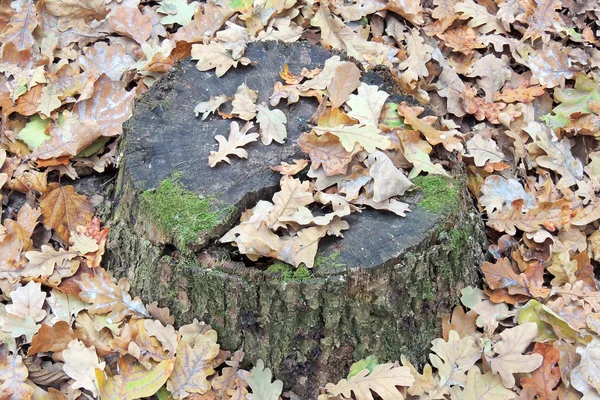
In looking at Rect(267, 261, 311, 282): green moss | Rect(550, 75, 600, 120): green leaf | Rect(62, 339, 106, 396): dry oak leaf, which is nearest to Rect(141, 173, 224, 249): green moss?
Rect(267, 261, 311, 282): green moss

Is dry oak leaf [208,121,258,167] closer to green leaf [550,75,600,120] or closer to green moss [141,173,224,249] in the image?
green moss [141,173,224,249]

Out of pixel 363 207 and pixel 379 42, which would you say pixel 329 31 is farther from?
pixel 363 207

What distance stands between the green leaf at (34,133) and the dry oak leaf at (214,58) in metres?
0.85

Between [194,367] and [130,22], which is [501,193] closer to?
[194,367]

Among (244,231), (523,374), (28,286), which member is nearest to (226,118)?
(244,231)

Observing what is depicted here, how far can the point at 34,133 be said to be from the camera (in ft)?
10.0

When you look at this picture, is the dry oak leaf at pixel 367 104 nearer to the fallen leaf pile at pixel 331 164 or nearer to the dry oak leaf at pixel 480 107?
the fallen leaf pile at pixel 331 164

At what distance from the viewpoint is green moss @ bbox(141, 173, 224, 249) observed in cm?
222

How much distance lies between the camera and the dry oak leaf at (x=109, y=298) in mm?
2422

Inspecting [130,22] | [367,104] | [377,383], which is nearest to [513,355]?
[377,383]

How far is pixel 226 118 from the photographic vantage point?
2674mm

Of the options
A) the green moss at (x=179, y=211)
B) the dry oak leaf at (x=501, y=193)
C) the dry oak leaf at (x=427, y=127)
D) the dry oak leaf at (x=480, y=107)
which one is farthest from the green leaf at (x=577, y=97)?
the green moss at (x=179, y=211)

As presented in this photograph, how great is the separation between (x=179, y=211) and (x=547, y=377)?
149cm

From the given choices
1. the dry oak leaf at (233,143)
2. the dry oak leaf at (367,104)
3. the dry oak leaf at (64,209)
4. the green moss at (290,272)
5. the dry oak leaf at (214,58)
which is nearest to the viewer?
the green moss at (290,272)
